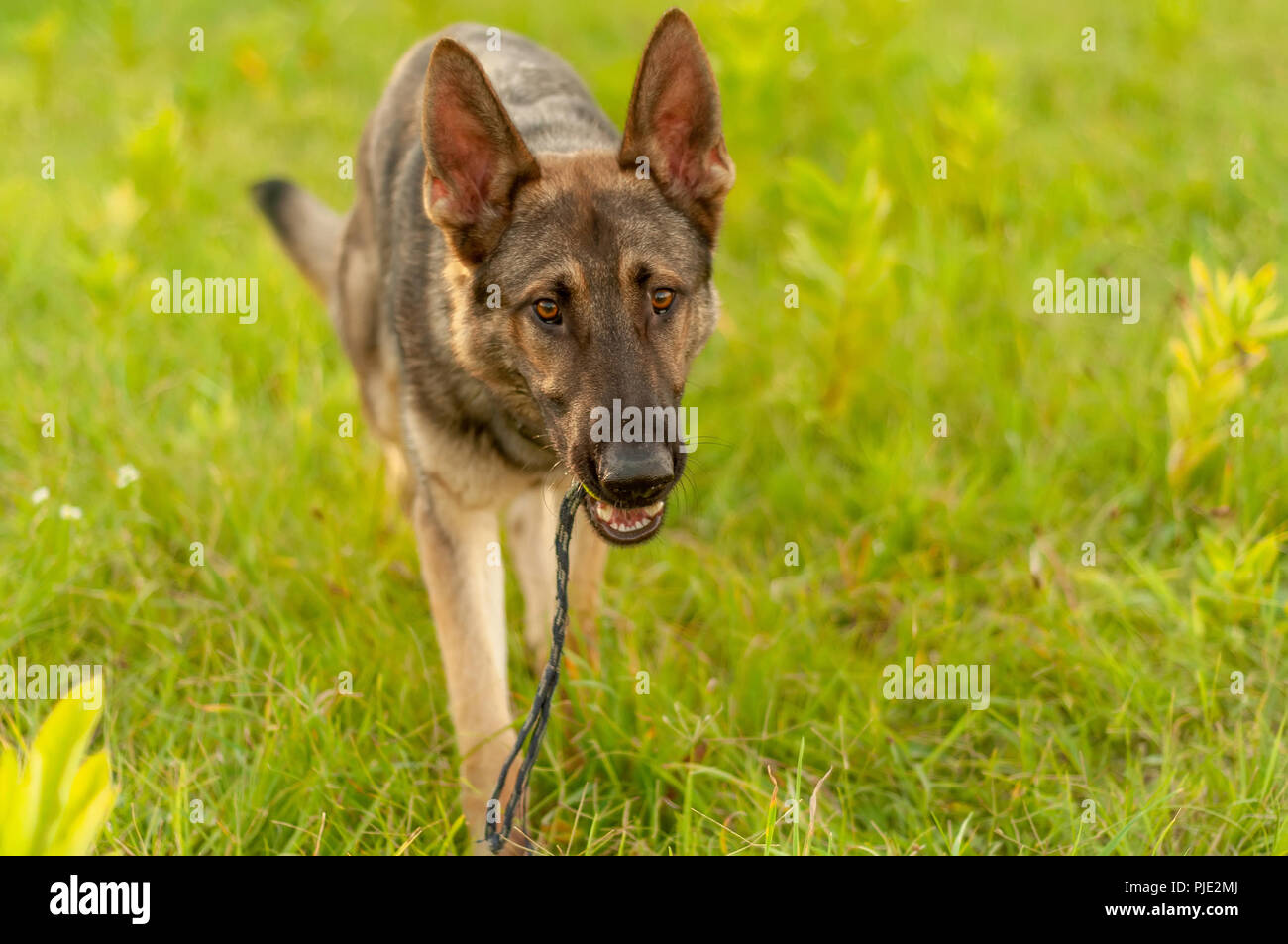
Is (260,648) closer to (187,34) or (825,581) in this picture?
(825,581)

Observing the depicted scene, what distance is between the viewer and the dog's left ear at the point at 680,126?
277 centimetres

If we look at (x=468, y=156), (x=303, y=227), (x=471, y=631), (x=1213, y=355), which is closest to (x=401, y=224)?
(x=468, y=156)

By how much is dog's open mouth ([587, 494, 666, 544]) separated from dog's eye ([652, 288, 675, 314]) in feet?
1.65

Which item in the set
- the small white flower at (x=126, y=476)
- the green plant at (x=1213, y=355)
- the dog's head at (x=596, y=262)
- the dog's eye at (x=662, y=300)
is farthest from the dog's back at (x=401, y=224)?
the green plant at (x=1213, y=355)

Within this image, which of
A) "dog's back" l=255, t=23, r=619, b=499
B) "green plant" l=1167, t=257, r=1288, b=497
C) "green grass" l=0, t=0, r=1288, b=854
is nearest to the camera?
"green grass" l=0, t=0, r=1288, b=854

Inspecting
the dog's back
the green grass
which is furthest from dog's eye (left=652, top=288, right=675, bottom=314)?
the green grass

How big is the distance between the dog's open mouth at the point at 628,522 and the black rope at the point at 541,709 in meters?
0.14

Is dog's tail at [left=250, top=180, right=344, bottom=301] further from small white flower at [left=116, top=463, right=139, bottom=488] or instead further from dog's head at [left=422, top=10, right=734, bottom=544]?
dog's head at [left=422, top=10, right=734, bottom=544]

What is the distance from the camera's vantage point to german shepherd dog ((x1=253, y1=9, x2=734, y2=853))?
266 cm

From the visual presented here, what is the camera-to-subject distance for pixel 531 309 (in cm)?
273

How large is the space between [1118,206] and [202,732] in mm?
5171

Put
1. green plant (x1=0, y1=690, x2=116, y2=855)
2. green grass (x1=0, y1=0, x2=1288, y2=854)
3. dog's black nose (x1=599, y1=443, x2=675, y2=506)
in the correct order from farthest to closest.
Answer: green grass (x1=0, y1=0, x2=1288, y2=854), dog's black nose (x1=599, y1=443, x2=675, y2=506), green plant (x1=0, y1=690, x2=116, y2=855)

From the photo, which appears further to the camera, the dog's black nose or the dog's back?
the dog's back

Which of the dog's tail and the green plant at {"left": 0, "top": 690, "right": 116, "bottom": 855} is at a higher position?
the dog's tail
